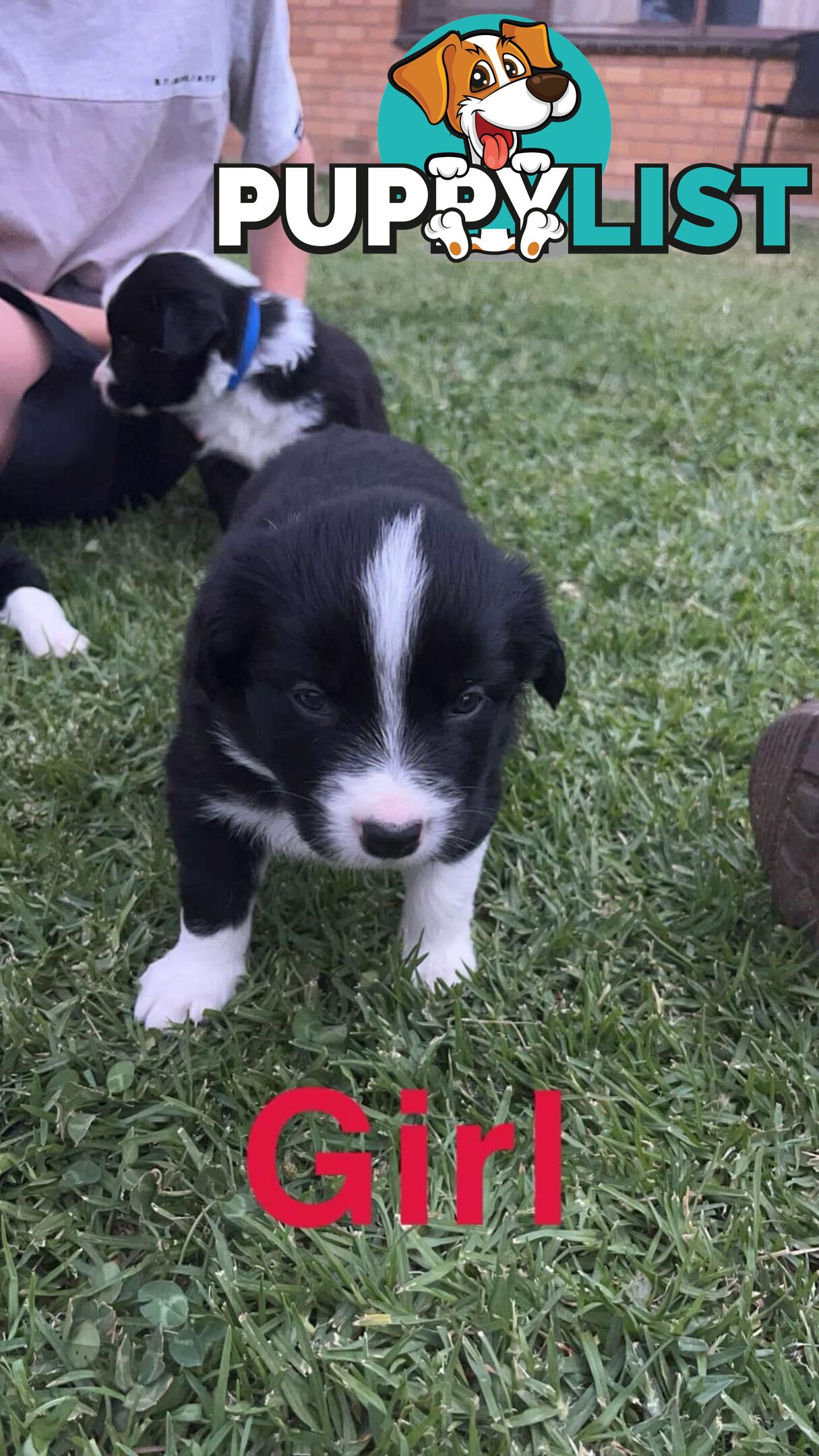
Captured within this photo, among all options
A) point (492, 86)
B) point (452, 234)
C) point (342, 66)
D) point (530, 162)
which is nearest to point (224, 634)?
point (530, 162)

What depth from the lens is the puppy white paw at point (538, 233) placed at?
830cm

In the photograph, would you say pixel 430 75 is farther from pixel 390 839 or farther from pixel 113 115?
pixel 390 839

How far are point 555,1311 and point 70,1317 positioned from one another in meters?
0.62

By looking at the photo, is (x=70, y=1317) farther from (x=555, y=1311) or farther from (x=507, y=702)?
(x=507, y=702)

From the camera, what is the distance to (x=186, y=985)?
184cm

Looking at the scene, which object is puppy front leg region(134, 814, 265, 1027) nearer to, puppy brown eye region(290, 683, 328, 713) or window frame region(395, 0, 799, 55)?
puppy brown eye region(290, 683, 328, 713)

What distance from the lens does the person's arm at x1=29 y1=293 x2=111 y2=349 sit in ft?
11.4

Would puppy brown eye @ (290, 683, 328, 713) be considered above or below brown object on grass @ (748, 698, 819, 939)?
above

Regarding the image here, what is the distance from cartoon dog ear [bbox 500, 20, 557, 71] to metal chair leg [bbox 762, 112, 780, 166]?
282cm

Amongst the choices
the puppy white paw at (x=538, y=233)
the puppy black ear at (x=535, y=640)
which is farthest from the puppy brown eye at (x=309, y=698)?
the puppy white paw at (x=538, y=233)

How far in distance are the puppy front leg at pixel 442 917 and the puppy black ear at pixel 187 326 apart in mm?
2097

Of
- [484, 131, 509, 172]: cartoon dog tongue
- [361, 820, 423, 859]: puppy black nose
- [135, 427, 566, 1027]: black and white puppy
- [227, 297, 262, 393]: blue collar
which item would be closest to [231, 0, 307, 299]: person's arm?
[227, 297, 262, 393]: blue collar

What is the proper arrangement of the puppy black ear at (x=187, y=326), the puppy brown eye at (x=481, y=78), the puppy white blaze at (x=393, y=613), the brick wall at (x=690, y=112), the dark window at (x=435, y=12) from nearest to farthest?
1. the puppy white blaze at (x=393, y=613)
2. the puppy black ear at (x=187, y=326)
3. the puppy brown eye at (x=481, y=78)
4. the dark window at (x=435, y=12)
5. the brick wall at (x=690, y=112)

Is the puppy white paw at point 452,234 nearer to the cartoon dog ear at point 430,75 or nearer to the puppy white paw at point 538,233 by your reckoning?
the puppy white paw at point 538,233
